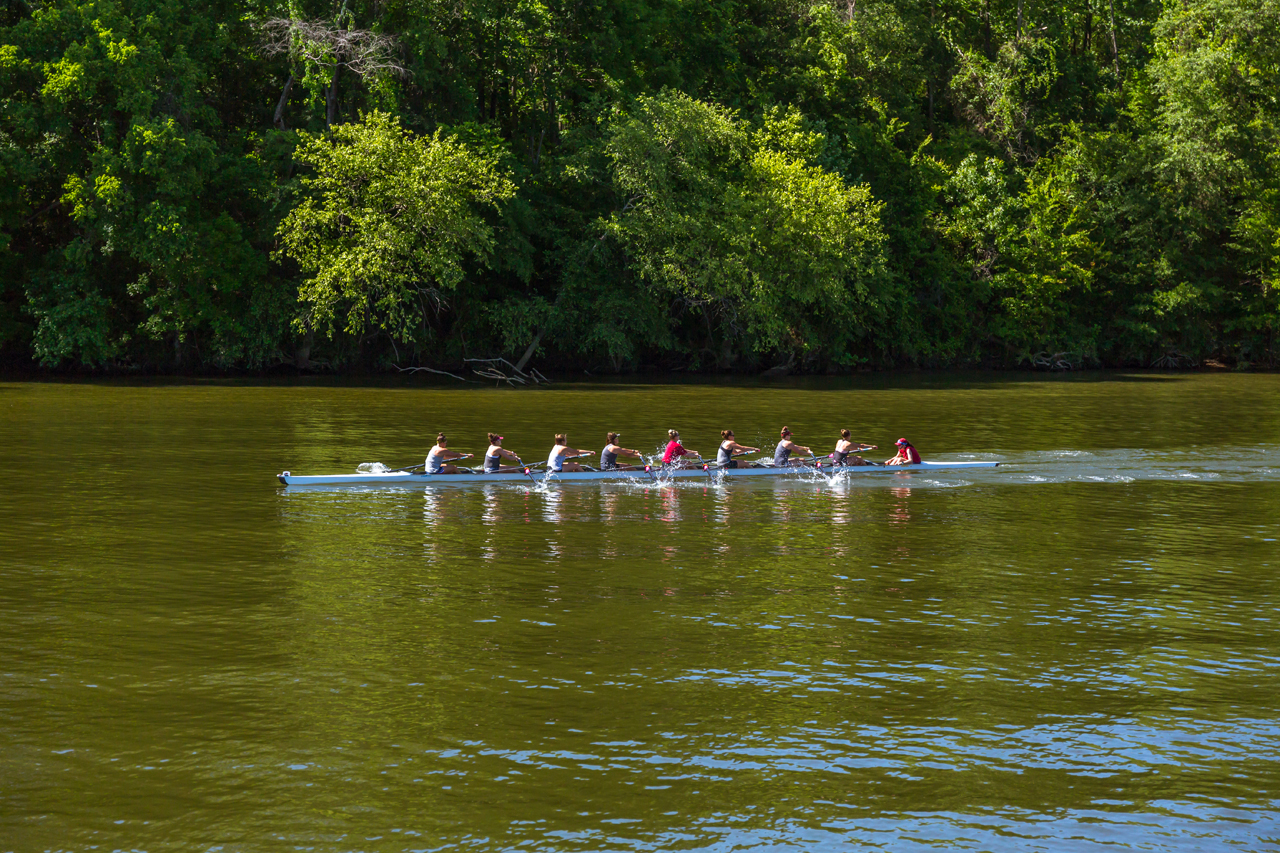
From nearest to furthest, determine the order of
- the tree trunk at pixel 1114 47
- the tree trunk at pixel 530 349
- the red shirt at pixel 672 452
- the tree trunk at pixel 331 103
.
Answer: the red shirt at pixel 672 452 < the tree trunk at pixel 331 103 < the tree trunk at pixel 530 349 < the tree trunk at pixel 1114 47

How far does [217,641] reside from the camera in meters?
14.5

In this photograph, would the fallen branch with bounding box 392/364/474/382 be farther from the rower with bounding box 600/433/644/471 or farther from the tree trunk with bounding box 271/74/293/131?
the rower with bounding box 600/433/644/471

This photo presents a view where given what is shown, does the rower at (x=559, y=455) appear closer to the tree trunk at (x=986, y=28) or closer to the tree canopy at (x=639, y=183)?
the tree canopy at (x=639, y=183)

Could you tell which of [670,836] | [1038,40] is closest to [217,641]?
[670,836]

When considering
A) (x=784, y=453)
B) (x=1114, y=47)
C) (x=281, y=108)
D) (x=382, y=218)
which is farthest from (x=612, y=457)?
(x=1114, y=47)

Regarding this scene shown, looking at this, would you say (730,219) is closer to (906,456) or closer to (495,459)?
(906,456)

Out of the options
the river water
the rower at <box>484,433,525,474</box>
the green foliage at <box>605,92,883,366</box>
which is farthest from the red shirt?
the green foliage at <box>605,92,883,366</box>

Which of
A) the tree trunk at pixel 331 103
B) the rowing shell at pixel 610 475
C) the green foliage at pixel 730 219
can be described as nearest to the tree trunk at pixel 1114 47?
the green foliage at pixel 730 219

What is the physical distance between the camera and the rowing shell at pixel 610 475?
26.9 m

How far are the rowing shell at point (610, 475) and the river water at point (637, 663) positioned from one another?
1.41 feet

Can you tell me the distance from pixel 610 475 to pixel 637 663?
15.1 meters

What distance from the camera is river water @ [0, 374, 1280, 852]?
10.0 meters

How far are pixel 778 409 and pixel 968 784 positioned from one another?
35660 mm

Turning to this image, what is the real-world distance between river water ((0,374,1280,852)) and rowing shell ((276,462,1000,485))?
43 centimetres
